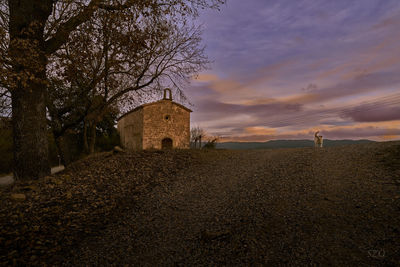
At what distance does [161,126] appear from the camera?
70.3 ft

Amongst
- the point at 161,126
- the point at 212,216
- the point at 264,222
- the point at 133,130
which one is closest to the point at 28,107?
the point at 212,216

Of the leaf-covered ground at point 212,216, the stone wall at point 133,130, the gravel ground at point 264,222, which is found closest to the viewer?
the gravel ground at point 264,222

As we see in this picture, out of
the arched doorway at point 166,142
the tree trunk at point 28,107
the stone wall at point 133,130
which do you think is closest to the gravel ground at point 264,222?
the tree trunk at point 28,107

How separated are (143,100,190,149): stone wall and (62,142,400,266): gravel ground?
1411 cm

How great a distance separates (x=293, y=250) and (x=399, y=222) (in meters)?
2.06

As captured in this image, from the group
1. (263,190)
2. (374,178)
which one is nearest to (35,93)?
(263,190)

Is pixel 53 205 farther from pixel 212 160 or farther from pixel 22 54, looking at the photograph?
pixel 212 160

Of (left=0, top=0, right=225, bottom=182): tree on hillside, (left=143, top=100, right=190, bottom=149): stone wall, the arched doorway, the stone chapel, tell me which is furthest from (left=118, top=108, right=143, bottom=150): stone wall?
(left=0, top=0, right=225, bottom=182): tree on hillside

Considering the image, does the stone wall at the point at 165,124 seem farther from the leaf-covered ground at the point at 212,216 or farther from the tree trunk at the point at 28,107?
the tree trunk at the point at 28,107

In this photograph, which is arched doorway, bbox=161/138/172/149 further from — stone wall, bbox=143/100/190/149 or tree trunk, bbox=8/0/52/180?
tree trunk, bbox=8/0/52/180

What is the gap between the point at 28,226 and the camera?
4.70m

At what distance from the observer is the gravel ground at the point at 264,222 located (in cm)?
354

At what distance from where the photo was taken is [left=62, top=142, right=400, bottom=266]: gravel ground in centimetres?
354

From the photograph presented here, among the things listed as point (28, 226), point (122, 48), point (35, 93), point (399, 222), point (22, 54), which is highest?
point (122, 48)
